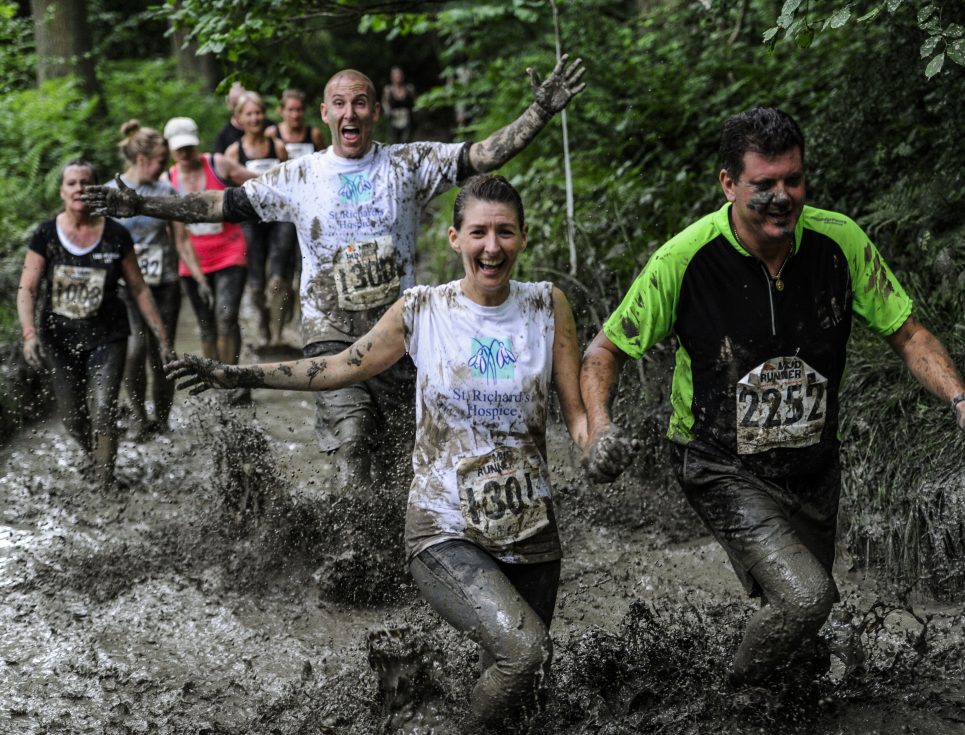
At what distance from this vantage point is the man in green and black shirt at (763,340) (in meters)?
4.05

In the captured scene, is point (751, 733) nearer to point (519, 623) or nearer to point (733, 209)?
point (519, 623)

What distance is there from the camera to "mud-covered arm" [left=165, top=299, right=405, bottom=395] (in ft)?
14.5

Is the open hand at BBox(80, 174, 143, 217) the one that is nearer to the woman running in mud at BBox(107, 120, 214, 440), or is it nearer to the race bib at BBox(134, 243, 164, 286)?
the woman running in mud at BBox(107, 120, 214, 440)

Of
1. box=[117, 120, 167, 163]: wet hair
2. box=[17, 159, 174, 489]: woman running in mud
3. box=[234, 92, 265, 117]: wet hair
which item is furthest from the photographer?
box=[234, 92, 265, 117]: wet hair

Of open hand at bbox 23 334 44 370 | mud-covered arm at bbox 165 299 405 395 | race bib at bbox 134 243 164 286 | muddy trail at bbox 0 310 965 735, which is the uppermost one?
race bib at bbox 134 243 164 286

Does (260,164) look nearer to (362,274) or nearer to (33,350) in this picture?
(33,350)

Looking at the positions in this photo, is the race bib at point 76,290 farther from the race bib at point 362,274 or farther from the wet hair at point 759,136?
the wet hair at point 759,136

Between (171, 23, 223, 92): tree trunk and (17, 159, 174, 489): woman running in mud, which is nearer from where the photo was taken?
(17, 159, 174, 489): woman running in mud

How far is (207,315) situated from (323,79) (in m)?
16.4

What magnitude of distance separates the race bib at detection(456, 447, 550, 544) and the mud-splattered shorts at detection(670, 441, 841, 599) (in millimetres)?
633

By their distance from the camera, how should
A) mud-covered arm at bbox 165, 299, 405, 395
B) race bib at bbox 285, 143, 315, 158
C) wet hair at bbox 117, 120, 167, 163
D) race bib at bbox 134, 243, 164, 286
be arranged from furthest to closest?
race bib at bbox 285, 143, 315, 158, race bib at bbox 134, 243, 164, 286, wet hair at bbox 117, 120, 167, 163, mud-covered arm at bbox 165, 299, 405, 395

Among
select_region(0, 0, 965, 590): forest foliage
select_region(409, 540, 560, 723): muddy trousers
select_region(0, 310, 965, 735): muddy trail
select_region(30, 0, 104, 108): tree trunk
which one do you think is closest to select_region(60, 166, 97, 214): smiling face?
select_region(0, 0, 965, 590): forest foliage

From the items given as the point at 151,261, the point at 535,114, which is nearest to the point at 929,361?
the point at 535,114

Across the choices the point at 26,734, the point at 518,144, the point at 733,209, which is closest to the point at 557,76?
the point at 518,144
